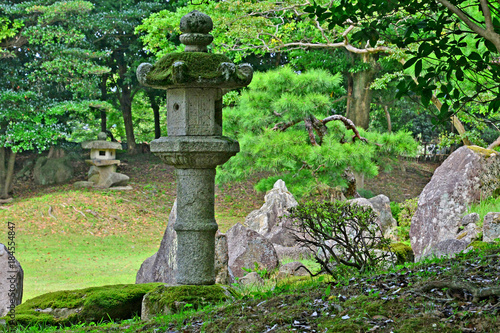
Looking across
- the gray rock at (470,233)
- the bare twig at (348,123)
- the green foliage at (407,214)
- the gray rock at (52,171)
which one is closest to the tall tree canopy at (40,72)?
the gray rock at (52,171)

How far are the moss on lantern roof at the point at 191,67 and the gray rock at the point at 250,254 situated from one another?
13.1 ft

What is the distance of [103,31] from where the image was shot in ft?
60.2

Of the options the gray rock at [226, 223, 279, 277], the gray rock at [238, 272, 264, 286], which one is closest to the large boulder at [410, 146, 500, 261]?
the gray rock at [226, 223, 279, 277]

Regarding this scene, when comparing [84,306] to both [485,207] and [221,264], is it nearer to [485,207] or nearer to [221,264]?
[221,264]

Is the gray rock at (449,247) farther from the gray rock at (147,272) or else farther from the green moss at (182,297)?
the gray rock at (147,272)

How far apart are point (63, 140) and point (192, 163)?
50.6 feet

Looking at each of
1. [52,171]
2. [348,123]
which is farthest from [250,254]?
[52,171]

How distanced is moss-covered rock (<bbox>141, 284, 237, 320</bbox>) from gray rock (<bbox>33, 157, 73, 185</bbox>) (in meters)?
15.1

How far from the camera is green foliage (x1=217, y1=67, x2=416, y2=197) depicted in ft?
34.7

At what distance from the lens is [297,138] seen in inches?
423

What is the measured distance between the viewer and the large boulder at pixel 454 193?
827cm

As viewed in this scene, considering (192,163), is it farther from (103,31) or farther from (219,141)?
(103,31)

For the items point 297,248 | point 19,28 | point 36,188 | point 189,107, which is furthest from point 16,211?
point 189,107

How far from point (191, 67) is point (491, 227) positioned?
432 centimetres
